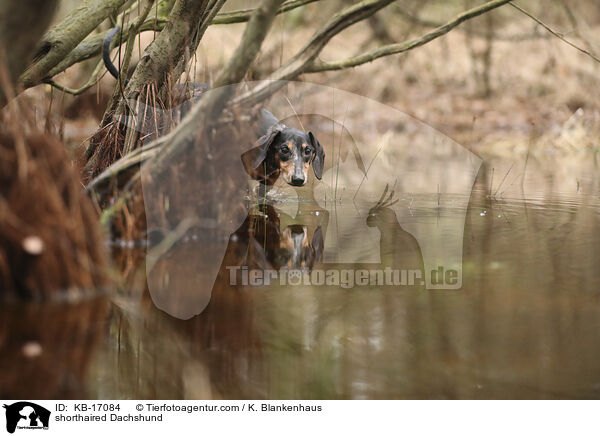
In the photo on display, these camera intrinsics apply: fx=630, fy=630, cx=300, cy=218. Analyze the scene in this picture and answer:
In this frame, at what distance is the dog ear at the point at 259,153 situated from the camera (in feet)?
12.3

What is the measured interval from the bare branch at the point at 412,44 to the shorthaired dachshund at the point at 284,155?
1.76ft

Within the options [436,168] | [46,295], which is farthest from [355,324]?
[436,168]

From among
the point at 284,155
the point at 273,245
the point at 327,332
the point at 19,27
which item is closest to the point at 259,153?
the point at 284,155

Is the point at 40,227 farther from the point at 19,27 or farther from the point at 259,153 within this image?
the point at 259,153

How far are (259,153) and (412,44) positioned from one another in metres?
1.12

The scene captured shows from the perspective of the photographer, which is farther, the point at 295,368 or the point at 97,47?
the point at 97,47

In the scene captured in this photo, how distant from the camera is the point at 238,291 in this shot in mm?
2199

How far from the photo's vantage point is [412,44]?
146 inches

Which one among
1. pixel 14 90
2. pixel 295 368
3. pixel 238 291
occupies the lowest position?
pixel 295 368

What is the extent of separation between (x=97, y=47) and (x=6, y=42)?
186cm

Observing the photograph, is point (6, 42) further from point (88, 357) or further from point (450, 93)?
point (450, 93)

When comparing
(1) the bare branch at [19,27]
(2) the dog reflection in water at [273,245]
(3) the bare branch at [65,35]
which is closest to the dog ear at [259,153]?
(2) the dog reflection in water at [273,245]
